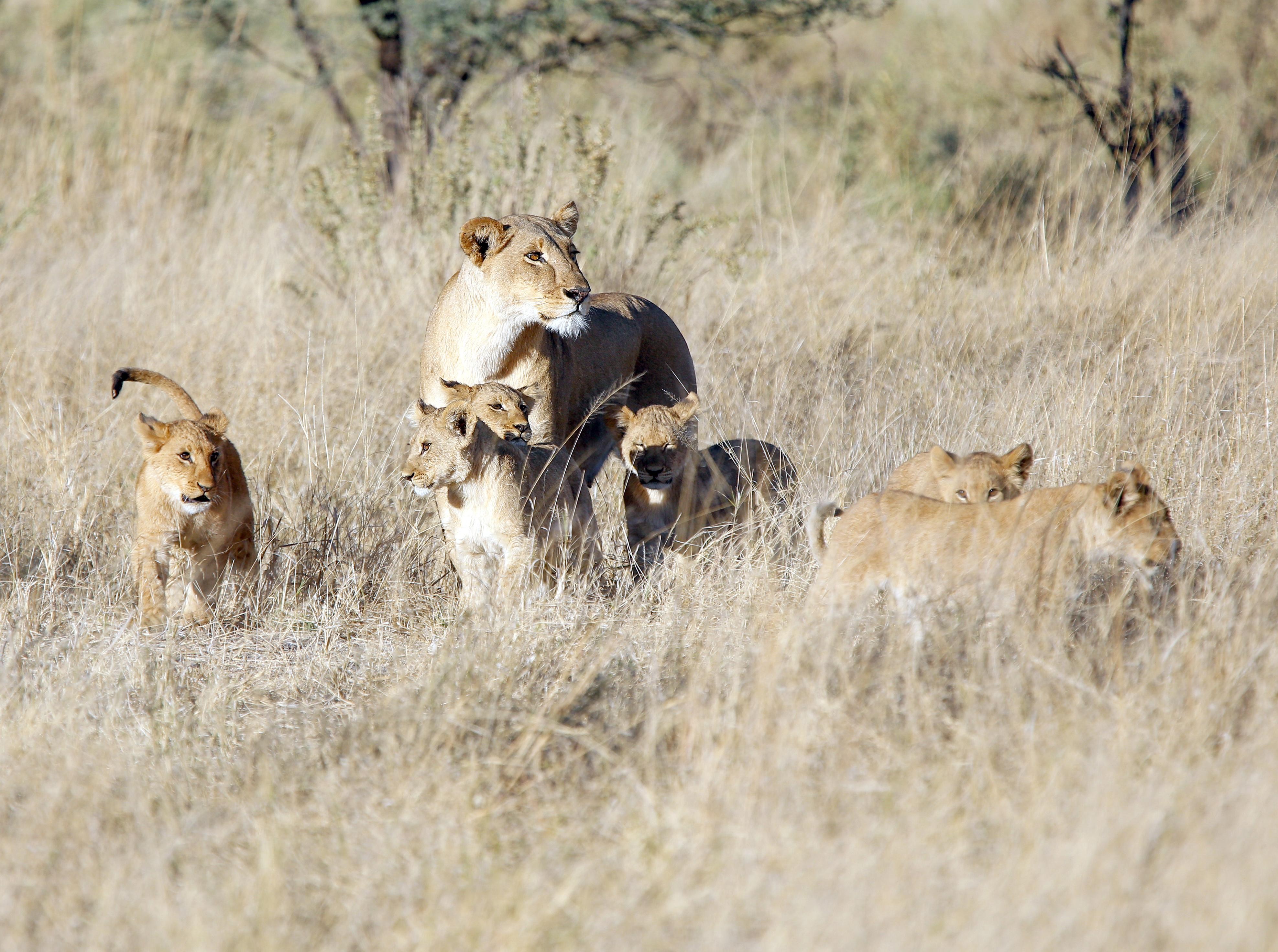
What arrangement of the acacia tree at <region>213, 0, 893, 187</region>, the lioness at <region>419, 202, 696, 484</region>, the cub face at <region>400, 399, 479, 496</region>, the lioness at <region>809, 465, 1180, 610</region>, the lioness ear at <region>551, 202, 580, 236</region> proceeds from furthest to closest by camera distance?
the acacia tree at <region>213, 0, 893, 187</region>, the lioness ear at <region>551, 202, 580, 236</region>, the lioness at <region>419, 202, 696, 484</region>, the cub face at <region>400, 399, 479, 496</region>, the lioness at <region>809, 465, 1180, 610</region>

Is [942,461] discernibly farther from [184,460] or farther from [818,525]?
[184,460]

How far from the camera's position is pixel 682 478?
509cm

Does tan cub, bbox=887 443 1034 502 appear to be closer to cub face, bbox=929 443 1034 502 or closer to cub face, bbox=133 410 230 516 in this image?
cub face, bbox=929 443 1034 502

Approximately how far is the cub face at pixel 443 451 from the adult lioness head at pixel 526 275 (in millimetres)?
754

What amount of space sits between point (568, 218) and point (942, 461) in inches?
83.6

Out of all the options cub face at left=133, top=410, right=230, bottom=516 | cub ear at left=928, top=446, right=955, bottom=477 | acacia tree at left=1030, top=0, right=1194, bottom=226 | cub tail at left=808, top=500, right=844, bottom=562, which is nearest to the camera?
cub tail at left=808, top=500, right=844, bottom=562

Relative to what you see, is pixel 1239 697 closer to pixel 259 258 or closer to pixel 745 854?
pixel 745 854

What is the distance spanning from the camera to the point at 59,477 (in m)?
5.43

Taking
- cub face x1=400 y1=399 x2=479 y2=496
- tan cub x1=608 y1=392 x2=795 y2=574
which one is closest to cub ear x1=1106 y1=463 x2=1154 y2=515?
tan cub x1=608 y1=392 x2=795 y2=574

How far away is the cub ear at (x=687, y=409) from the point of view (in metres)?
4.98

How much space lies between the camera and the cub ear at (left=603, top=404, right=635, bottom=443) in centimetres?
504

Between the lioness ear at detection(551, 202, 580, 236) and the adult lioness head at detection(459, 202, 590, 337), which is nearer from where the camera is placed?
the adult lioness head at detection(459, 202, 590, 337)

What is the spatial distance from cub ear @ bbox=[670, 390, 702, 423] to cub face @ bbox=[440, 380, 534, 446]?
608 mm

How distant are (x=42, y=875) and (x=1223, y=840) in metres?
2.31
